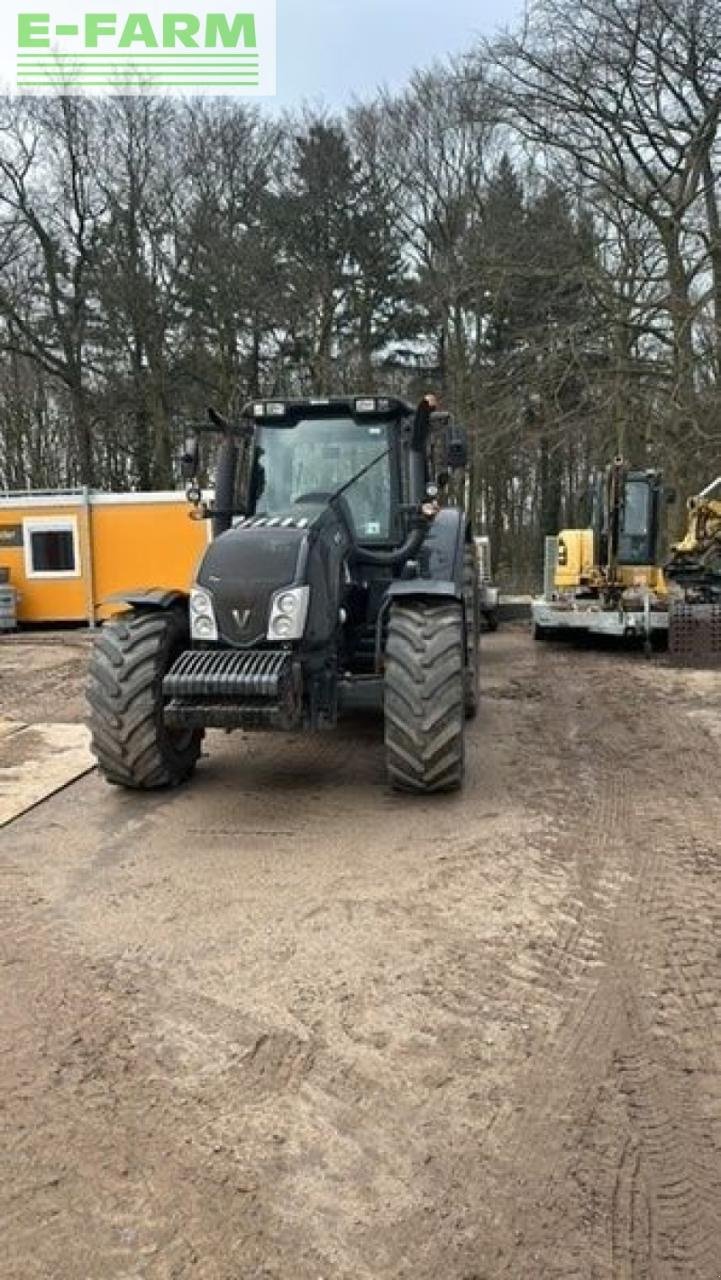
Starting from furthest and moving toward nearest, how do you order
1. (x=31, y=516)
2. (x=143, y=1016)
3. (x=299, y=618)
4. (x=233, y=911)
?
(x=31, y=516)
(x=299, y=618)
(x=233, y=911)
(x=143, y=1016)

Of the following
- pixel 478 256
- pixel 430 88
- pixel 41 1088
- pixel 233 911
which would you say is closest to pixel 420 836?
pixel 233 911

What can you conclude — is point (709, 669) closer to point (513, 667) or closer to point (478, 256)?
point (513, 667)

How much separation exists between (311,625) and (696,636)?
325 inches

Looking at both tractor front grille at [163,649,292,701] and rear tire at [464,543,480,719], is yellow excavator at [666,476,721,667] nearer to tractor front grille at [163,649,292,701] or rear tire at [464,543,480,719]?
rear tire at [464,543,480,719]

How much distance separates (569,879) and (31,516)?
49.9 feet

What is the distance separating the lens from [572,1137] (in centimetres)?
300

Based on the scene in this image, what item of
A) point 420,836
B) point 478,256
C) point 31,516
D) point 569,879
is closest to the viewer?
point 569,879

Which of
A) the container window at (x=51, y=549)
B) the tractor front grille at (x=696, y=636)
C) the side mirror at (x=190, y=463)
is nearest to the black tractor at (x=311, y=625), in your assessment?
the side mirror at (x=190, y=463)

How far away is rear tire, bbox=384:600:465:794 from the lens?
20.0ft

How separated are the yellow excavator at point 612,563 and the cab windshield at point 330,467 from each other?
295 inches

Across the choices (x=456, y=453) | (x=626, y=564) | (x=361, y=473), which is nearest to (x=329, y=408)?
(x=361, y=473)

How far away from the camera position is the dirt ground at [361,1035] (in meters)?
2.64

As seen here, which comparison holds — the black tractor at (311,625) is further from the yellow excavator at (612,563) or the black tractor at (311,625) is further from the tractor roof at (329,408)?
the yellow excavator at (612,563)

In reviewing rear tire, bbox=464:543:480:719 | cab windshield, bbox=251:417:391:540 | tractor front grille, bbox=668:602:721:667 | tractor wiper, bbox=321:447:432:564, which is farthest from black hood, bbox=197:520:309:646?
tractor front grille, bbox=668:602:721:667
